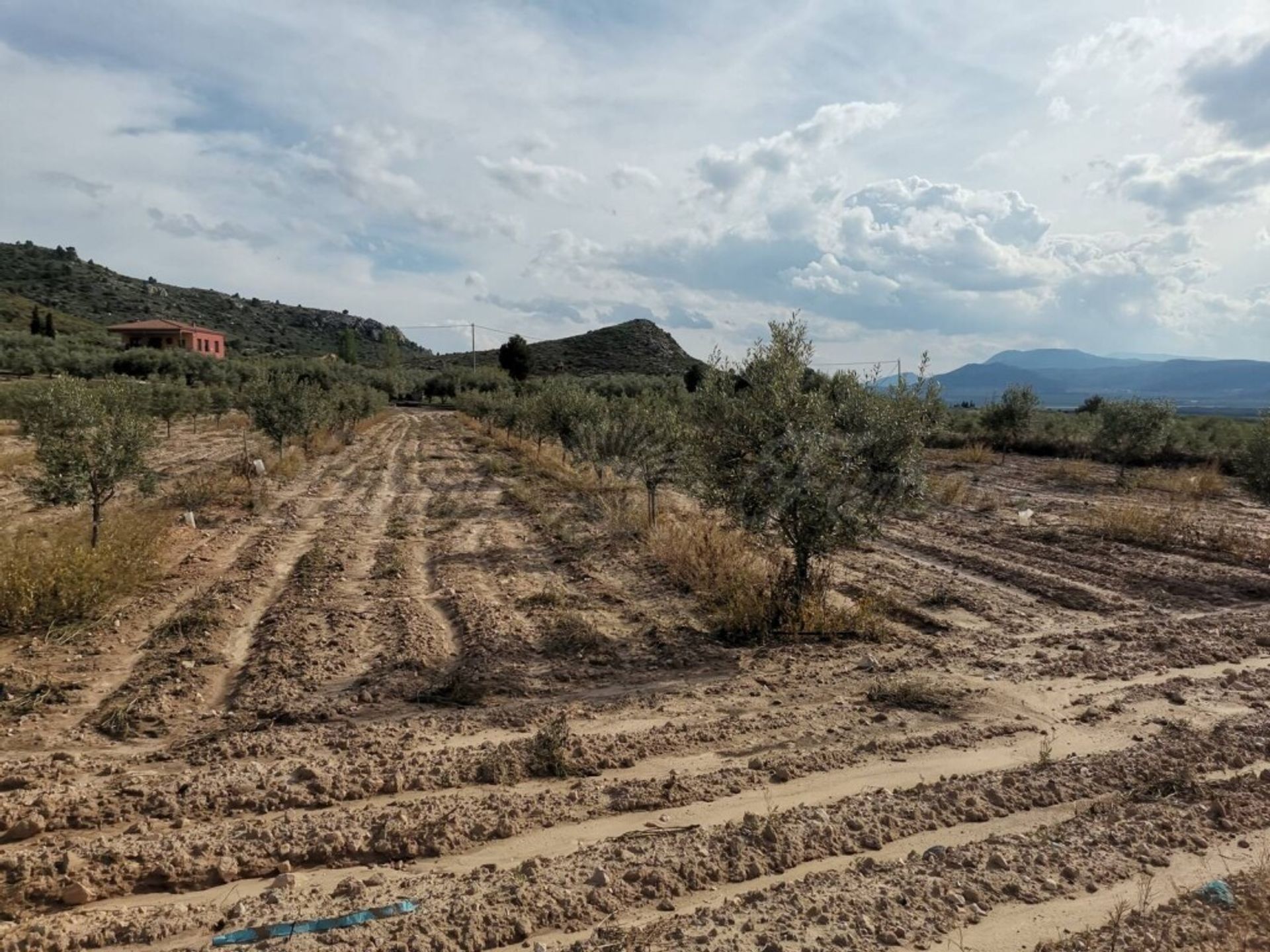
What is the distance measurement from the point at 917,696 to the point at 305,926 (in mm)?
5425

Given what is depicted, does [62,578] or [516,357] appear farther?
[516,357]

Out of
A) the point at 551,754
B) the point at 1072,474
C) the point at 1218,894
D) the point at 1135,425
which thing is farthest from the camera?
the point at 1072,474

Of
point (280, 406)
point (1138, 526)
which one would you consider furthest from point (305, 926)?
point (280, 406)

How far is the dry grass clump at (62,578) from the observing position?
25.5 ft

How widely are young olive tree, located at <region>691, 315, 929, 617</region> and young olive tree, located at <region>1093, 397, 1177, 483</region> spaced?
20477 millimetres

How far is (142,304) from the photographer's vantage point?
319 ft

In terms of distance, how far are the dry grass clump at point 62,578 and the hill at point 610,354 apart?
3059 inches

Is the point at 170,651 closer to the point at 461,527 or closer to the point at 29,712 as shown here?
the point at 29,712

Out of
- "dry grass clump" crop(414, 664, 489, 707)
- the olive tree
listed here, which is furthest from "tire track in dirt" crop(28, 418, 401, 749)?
the olive tree

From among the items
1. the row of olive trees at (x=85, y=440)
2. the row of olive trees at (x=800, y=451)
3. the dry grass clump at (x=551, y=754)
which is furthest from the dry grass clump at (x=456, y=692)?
the row of olive trees at (x=85, y=440)

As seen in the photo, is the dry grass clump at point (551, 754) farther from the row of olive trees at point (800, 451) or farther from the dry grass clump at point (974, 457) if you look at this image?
the dry grass clump at point (974, 457)

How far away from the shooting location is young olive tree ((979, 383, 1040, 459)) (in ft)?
110

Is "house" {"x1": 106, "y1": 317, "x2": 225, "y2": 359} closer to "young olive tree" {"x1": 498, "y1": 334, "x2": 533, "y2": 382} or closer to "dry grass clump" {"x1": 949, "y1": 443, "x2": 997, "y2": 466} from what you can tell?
"young olive tree" {"x1": 498, "y1": 334, "x2": 533, "y2": 382}

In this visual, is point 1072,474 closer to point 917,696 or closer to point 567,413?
point 567,413
